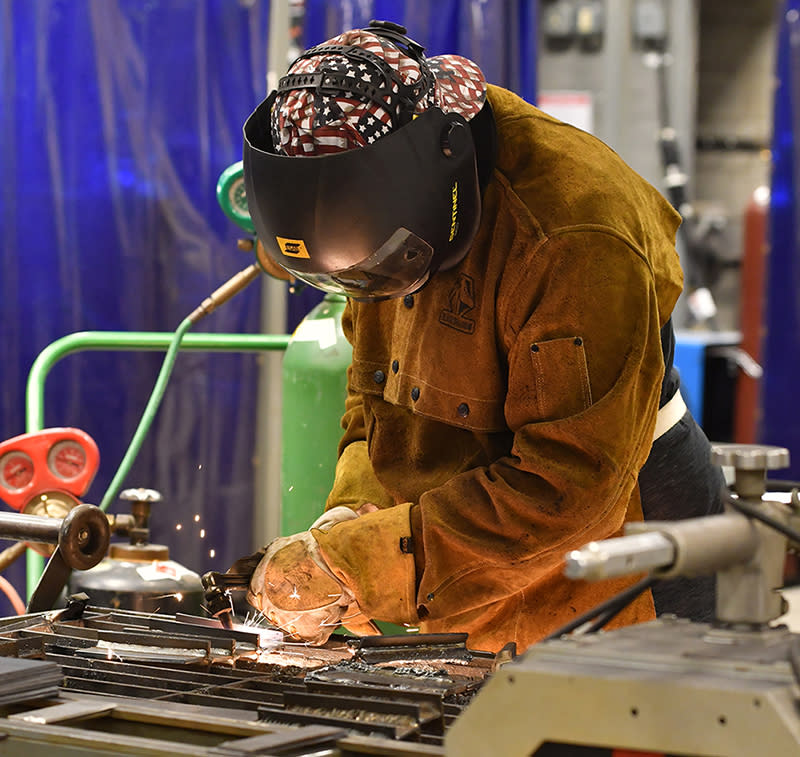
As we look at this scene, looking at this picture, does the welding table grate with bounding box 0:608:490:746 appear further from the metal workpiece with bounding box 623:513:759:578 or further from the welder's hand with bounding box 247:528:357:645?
the metal workpiece with bounding box 623:513:759:578

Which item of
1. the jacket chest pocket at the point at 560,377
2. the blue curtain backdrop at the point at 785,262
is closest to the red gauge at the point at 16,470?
the jacket chest pocket at the point at 560,377

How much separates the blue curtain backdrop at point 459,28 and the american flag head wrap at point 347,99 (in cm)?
283

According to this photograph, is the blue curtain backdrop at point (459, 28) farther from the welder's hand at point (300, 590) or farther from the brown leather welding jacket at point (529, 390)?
the welder's hand at point (300, 590)

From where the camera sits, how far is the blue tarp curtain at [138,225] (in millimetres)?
4266

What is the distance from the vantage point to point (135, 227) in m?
4.57

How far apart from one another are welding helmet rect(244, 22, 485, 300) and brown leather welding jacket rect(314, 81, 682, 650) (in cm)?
12

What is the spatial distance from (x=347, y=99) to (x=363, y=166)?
4.2 inches

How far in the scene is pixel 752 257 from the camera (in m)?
7.49

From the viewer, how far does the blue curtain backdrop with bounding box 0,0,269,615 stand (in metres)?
4.27

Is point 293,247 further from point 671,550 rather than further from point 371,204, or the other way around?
point 671,550

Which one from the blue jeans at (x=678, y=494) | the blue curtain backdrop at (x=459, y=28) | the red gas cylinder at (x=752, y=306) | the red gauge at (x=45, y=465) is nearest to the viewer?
the blue jeans at (x=678, y=494)

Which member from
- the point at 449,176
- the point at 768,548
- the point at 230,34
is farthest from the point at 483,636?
the point at 230,34

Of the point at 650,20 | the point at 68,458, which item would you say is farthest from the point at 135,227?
the point at 650,20

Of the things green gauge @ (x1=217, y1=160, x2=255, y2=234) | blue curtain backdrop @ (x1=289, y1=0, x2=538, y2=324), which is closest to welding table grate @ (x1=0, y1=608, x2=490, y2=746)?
green gauge @ (x1=217, y1=160, x2=255, y2=234)
